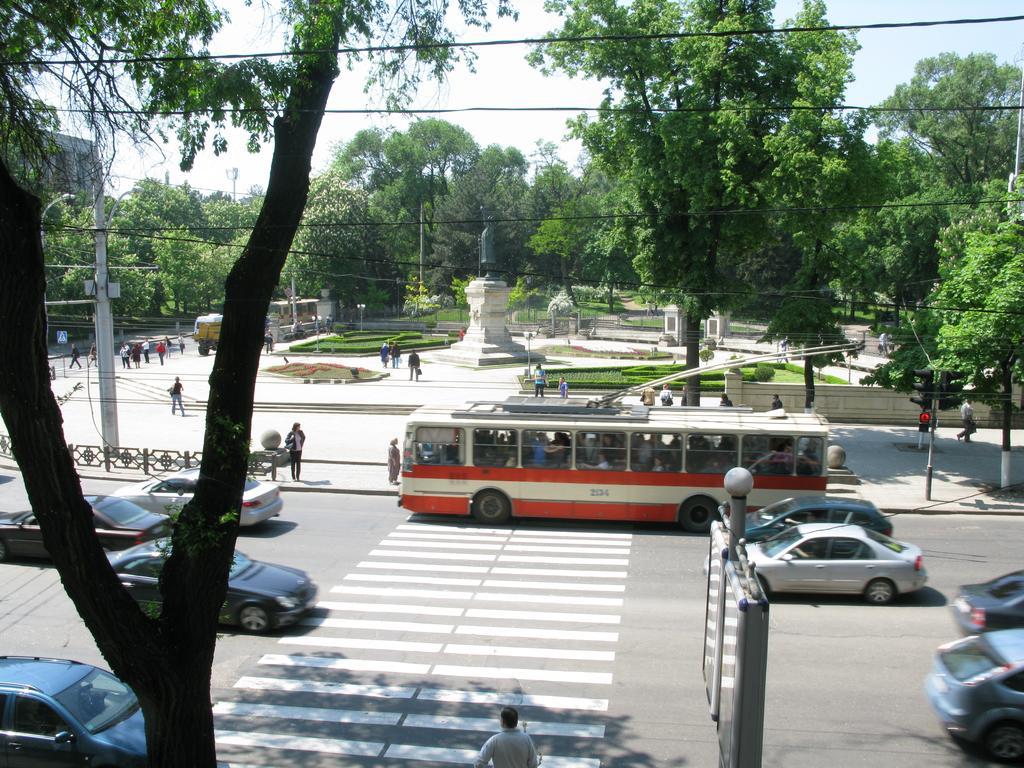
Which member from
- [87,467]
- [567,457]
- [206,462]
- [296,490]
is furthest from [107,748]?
[87,467]

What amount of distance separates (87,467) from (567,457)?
15.4 m

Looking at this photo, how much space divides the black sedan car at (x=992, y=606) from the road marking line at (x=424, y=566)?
8225 mm

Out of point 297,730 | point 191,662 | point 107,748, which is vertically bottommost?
point 297,730

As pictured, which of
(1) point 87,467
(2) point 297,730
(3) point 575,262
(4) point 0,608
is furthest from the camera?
(3) point 575,262

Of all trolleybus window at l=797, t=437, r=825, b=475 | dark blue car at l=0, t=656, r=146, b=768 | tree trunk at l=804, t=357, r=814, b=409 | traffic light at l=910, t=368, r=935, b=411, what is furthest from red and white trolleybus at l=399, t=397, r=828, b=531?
dark blue car at l=0, t=656, r=146, b=768

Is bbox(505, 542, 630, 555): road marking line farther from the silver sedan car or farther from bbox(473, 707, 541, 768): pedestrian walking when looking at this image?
bbox(473, 707, 541, 768): pedestrian walking

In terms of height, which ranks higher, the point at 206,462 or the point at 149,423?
the point at 206,462

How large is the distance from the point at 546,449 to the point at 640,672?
8.38m

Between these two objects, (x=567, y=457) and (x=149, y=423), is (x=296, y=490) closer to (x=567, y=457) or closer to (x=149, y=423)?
(x=567, y=457)

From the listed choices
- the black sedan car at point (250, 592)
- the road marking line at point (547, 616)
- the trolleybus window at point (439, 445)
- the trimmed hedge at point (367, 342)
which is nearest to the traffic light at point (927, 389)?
the trolleybus window at point (439, 445)

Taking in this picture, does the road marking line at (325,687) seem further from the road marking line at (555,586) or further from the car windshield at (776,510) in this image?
the car windshield at (776,510)

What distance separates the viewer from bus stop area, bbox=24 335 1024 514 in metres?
24.5

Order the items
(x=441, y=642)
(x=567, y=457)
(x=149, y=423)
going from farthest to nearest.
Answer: (x=149, y=423), (x=567, y=457), (x=441, y=642)

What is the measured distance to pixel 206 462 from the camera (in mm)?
7395
